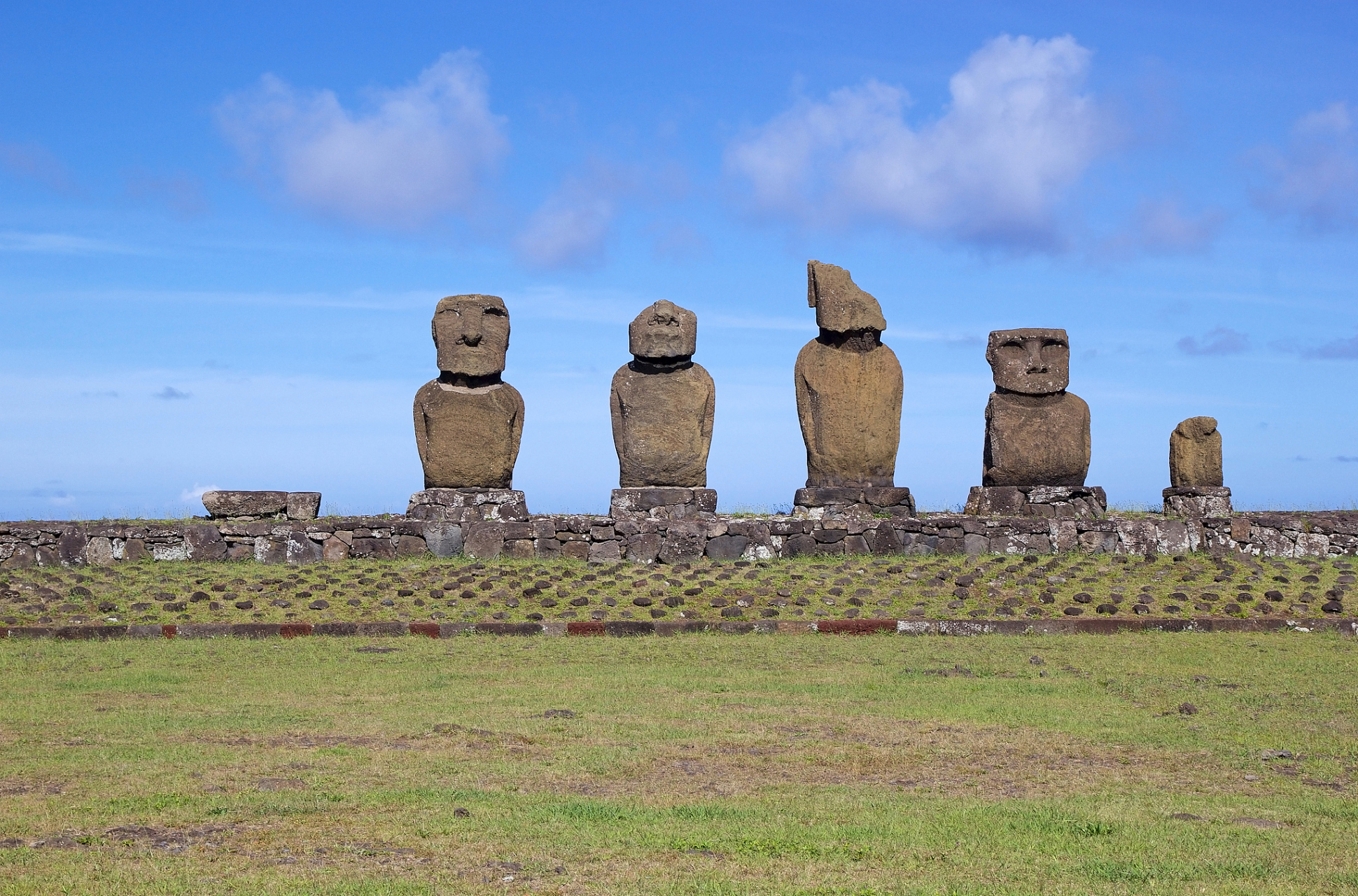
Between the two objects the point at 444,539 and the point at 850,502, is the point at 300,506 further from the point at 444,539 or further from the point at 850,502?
the point at 850,502

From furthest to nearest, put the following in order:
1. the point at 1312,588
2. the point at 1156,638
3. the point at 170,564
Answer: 1. the point at 170,564
2. the point at 1312,588
3. the point at 1156,638

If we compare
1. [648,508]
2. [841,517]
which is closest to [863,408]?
[841,517]

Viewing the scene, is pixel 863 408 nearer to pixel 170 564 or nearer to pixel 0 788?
pixel 170 564

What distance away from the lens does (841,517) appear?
1866 cm

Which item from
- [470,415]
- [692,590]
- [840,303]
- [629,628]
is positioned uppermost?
[840,303]

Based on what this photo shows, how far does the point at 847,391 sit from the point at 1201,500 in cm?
556

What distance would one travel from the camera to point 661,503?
19.5 meters

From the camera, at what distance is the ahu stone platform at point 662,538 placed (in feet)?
60.0

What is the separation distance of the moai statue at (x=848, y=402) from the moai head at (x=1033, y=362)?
1.48 meters

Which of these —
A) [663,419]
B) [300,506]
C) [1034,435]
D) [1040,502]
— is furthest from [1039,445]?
[300,506]

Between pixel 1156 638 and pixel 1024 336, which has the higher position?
pixel 1024 336

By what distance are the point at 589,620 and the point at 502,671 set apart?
271 cm

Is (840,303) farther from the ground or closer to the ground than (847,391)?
farther from the ground

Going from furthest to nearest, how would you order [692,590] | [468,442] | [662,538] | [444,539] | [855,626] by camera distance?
[468,442], [444,539], [662,538], [692,590], [855,626]
